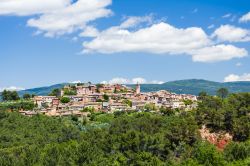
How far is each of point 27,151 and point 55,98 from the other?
66597 mm

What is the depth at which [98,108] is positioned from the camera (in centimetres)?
12288

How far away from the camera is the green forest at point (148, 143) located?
53500 millimetres

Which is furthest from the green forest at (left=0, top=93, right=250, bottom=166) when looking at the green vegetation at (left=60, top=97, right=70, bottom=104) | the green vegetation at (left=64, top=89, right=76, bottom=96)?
the green vegetation at (left=64, top=89, right=76, bottom=96)

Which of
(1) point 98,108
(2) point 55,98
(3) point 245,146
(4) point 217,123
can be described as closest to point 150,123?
(4) point 217,123

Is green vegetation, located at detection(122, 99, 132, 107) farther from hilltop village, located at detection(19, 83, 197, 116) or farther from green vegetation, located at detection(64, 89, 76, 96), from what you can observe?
green vegetation, located at detection(64, 89, 76, 96)

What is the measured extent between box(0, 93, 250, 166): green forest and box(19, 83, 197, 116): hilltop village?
99.3 ft

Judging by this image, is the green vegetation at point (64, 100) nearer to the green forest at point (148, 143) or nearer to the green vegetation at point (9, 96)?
the green vegetation at point (9, 96)

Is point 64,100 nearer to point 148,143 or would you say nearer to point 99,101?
point 99,101

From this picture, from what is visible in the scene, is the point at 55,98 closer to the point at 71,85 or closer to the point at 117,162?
the point at 71,85

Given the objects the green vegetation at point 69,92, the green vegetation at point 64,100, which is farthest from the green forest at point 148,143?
the green vegetation at point 69,92

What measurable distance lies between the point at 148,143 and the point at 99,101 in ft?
226

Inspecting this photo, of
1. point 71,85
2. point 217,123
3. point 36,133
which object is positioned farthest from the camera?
point 71,85

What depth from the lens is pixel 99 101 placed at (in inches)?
5069

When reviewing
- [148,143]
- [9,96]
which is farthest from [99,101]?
[148,143]
